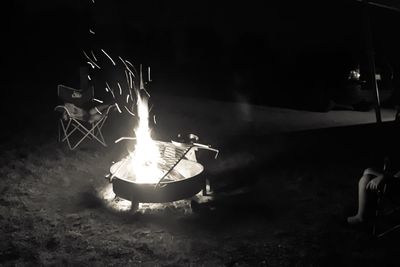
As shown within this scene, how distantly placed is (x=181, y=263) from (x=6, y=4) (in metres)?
16.4

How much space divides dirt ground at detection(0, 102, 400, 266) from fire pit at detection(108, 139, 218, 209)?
0.21 meters

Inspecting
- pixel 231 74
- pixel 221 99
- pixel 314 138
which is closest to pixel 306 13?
pixel 231 74

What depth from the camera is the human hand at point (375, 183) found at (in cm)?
352

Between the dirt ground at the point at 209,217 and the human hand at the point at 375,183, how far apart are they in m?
0.54

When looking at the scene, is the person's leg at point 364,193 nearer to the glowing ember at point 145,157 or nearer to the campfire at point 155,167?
the campfire at point 155,167

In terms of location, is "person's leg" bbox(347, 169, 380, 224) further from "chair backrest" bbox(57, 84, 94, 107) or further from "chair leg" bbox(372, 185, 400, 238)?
"chair backrest" bbox(57, 84, 94, 107)

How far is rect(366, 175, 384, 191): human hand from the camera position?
3.52 meters

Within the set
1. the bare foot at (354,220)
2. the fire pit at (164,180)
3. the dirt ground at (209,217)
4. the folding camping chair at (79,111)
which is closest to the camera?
the dirt ground at (209,217)

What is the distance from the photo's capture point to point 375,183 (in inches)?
139

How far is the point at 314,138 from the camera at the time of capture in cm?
737

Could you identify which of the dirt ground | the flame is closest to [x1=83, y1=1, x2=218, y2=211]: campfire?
the flame

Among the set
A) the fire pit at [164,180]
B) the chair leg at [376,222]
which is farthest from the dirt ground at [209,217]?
the fire pit at [164,180]

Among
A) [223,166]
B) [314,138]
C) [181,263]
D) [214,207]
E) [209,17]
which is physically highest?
[209,17]

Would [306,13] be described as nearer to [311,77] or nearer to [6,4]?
[311,77]
